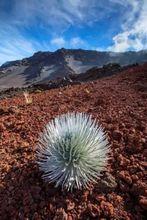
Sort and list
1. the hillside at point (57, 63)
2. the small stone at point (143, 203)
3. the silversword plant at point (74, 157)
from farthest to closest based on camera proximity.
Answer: the hillside at point (57, 63)
the silversword plant at point (74, 157)
the small stone at point (143, 203)

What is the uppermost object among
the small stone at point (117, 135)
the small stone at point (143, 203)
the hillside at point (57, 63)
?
the small stone at point (117, 135)

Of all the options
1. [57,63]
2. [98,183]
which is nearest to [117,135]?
[98,183]

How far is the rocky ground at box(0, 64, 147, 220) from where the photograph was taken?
272cm

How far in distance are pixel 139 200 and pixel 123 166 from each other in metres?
0.47

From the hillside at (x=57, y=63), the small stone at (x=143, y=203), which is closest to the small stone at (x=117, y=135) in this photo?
the small stone at (x=143, y=203)

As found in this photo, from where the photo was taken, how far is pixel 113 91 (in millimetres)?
5551

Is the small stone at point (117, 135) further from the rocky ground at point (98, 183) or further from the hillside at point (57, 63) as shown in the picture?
the hillside at point (57, 63)

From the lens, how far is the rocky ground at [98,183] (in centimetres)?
272

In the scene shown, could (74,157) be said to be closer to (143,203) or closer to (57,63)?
(143,203)

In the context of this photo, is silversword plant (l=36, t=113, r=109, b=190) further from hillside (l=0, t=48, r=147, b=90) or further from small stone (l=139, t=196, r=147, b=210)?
hillside (l=0, t=48, r=147, b=90)

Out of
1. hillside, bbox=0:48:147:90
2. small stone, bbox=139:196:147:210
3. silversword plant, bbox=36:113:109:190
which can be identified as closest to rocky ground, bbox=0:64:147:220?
small stone, bbox=139:196:147:210

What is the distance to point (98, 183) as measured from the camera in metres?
2.92

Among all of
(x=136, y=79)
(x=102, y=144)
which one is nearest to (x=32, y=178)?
(x=102, y=144)

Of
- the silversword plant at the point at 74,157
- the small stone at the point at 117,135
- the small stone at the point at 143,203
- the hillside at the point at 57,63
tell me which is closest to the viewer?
the small stone at the point at 143,203
